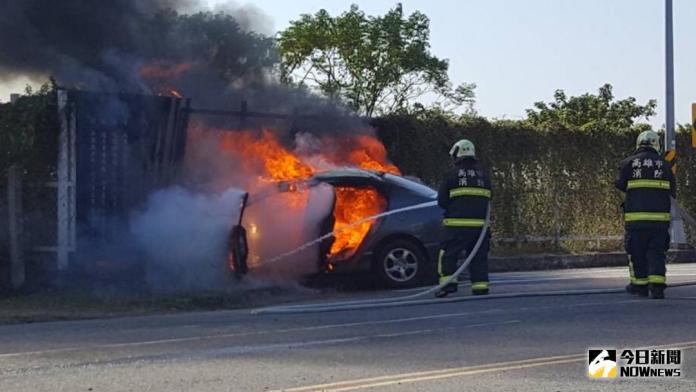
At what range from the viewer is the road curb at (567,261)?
60.0 feet

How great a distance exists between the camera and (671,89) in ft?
66.7

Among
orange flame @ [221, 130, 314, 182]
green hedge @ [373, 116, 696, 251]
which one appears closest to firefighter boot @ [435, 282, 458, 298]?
orange flame @ [221, 130, 314, 182]

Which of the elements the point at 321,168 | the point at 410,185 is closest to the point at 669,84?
the point at 410,185

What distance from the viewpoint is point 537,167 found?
66.8 feet

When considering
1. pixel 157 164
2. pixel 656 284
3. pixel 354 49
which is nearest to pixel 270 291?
pixel 157 164

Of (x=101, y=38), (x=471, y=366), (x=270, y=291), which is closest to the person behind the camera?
(x=471, y=366)

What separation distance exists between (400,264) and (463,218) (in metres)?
1.62

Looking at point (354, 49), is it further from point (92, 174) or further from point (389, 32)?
point (92, 174)

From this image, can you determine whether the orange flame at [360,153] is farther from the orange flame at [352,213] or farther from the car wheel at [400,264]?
the car wheel at [400,264]

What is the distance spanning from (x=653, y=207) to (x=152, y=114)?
6.17 m

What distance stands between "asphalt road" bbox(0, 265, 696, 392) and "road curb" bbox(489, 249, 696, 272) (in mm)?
6533

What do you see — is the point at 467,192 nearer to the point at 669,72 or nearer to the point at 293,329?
the point at 293,329
